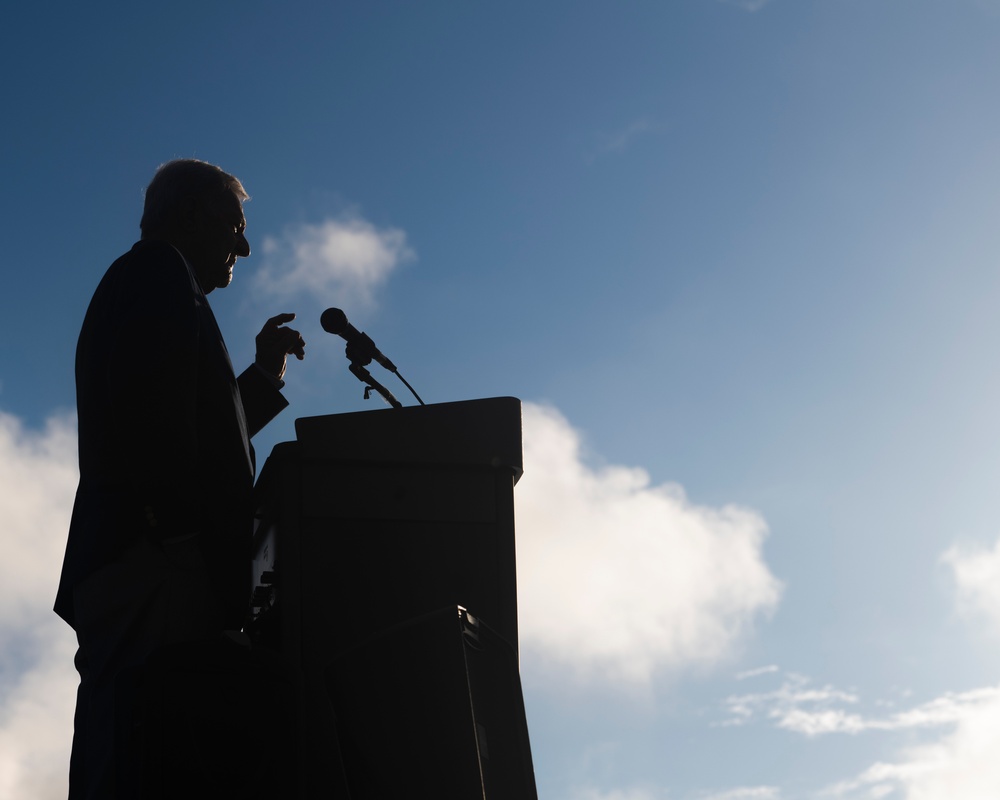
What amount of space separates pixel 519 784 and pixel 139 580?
2.26ft

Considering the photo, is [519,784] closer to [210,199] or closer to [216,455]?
[216,455]

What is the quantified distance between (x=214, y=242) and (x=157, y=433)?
730 mm

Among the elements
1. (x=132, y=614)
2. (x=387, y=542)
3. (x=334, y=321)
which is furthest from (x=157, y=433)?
(x=334, y=321)

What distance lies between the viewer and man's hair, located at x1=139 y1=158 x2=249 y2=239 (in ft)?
8.14

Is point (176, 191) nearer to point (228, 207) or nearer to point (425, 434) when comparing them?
point (228, 207)

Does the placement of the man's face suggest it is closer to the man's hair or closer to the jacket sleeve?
the man's hair

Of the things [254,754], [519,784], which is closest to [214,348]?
[254,754]

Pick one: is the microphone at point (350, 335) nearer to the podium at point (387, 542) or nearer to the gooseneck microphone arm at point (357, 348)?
the gooseneck microphone arm at point (357, 348)

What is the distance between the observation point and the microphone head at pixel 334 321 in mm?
2498

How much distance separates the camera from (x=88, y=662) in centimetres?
185

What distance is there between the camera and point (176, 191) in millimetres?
2490

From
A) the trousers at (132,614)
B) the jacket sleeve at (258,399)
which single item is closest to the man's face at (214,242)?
the jacket sleeve at (258,399)

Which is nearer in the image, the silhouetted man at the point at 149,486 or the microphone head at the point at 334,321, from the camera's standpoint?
the silhouetted man at the point at 149,486

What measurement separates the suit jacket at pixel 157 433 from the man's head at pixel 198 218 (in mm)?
358
